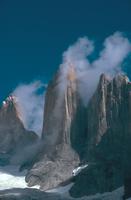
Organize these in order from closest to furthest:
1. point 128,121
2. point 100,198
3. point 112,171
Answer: point 100,198 → point 112,171 → point 128,121

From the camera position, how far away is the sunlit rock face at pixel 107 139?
145250 mm

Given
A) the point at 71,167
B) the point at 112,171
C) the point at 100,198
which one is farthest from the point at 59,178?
the point at 100,198

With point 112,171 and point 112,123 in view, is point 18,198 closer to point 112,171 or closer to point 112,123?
point 112,171

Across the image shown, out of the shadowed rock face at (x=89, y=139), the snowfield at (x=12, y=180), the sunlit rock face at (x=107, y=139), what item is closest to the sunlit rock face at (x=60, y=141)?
the shadowed rock face at (x=89, y=139)

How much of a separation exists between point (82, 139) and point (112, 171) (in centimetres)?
3856

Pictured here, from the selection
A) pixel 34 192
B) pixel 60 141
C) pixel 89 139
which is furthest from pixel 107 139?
pixel 34 192

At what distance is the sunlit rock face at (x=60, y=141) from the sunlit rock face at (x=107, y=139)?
20.6 ft

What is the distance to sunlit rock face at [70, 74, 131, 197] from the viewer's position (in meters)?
145

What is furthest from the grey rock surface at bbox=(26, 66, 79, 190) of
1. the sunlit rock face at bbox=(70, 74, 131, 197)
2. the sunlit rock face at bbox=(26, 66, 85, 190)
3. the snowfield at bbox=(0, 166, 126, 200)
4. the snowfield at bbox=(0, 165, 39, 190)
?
the sunlit rock face at bbox=(70, 74, 131, 197)

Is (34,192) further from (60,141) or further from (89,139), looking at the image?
(60,141)

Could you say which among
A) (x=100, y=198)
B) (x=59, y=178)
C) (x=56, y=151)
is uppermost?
(x=56, y=151)

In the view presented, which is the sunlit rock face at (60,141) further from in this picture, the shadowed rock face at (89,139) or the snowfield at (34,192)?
the snowfield at (34,192)

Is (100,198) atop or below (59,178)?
below

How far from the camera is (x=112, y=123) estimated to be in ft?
557
